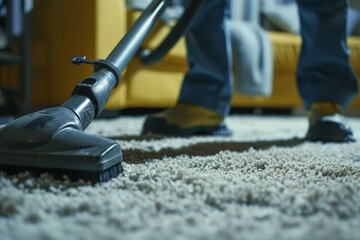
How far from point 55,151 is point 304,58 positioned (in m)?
0.75

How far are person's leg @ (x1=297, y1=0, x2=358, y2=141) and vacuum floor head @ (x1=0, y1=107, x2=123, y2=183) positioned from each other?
0.64m

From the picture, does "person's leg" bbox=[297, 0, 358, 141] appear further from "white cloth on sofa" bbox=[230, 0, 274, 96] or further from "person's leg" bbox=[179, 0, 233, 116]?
"white cloth on sofa" bbox=[230, 0, 274, 96]

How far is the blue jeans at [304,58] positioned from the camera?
96 centimetres

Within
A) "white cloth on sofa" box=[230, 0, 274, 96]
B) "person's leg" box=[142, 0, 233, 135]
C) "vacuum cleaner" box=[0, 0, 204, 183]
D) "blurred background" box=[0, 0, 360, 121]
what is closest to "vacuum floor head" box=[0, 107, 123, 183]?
"vacuum cleaner" box=[0, 0, 204, 183]

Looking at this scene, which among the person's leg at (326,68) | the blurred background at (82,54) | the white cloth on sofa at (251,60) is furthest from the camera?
the white cloth on sofa at (251,60)

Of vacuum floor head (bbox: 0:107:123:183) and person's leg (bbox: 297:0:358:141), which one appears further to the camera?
person's leg (bbox: 297:0:358:141)

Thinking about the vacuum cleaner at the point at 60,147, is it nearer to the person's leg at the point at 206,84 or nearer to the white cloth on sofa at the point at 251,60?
the person's leg at the point at 206,84

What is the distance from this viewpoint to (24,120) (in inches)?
18.7

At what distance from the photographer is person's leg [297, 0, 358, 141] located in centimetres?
95

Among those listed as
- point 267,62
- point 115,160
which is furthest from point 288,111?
point 115,160

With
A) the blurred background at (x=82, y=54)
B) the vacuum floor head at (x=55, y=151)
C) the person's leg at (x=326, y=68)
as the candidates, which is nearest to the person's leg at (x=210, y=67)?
the person's leg at (x=326, y=68)

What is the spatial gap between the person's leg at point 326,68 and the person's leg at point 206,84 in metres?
0.19

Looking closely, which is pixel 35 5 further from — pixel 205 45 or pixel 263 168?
Result: pixel 263 168

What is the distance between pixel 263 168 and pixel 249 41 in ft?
4.28
